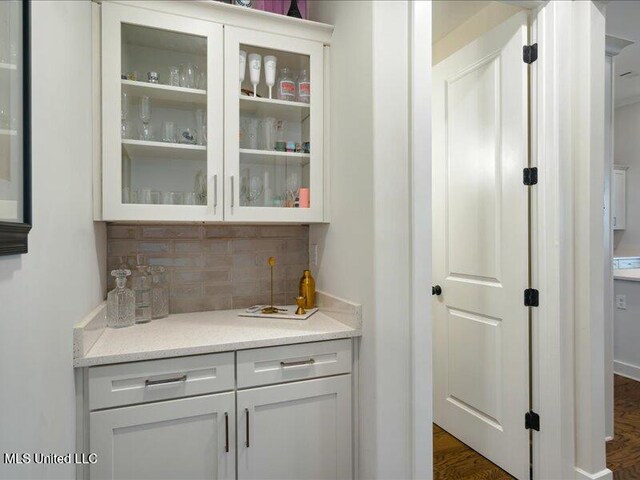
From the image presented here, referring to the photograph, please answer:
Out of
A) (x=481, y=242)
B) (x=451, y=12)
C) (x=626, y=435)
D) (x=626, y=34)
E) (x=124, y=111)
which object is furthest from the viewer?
(x=626, y=34)

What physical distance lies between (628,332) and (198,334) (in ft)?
11.7

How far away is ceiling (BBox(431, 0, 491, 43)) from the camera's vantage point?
6.80 feet

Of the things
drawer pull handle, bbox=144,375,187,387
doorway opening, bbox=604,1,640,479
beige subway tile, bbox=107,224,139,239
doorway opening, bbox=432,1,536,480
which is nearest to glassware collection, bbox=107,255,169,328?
beige subway tile, bbox=107,224,139,239

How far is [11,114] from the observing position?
70 cm

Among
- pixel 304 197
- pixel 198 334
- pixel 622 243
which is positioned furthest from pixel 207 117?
pixel 622 243

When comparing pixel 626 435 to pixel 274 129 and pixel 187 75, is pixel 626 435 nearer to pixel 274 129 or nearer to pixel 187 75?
pixel 274 129

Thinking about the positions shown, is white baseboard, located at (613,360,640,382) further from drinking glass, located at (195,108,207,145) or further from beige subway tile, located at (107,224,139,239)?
beige subway tile, located at (107,224,139,239)

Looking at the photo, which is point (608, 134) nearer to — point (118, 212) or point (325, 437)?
point (325, 437)

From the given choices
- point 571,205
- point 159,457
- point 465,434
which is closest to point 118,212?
point 159,457

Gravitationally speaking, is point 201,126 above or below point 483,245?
above

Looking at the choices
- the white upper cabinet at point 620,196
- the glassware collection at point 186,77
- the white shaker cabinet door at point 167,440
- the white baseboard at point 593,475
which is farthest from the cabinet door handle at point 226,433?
the white upper cabinet at point 620,196

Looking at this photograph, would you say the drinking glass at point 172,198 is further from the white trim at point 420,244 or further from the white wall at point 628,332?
the white wall at point 628,332

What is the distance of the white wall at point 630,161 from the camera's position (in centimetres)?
422

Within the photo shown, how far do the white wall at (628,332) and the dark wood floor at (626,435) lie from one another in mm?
141
